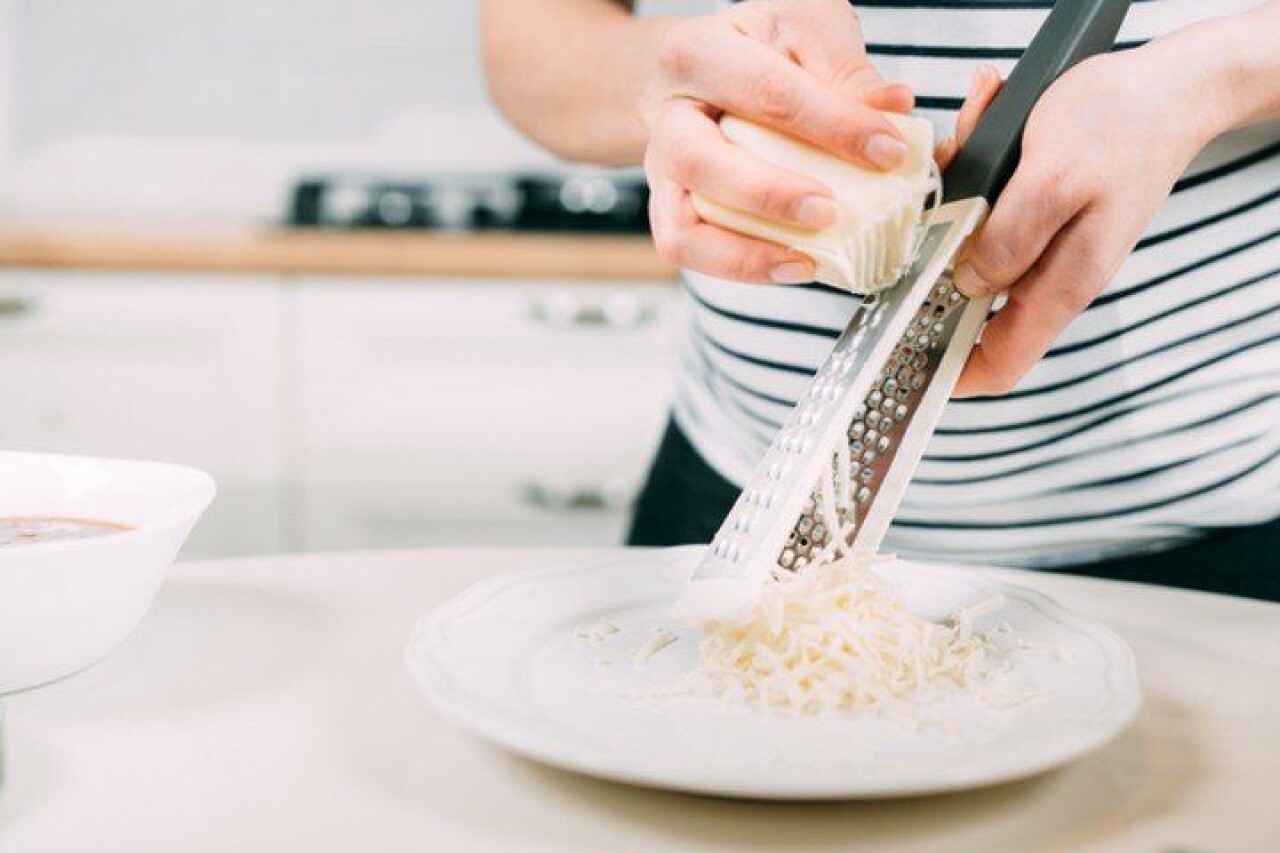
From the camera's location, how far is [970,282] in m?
0.63

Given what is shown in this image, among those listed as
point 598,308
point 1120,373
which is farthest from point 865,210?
point 598,308

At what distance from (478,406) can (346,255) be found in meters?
0.28

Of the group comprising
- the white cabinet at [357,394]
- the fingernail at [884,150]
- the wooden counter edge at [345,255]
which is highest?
the fingernail at [884,150]

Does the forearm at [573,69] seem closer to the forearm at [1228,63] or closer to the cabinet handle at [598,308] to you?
the forearm at [1228,63]

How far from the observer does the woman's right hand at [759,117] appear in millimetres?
568

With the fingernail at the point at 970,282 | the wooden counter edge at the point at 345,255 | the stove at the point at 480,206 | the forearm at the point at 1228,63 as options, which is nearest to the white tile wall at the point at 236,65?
the stove at the point at 480,206

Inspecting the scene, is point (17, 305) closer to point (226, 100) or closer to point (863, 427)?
point (226, 100)

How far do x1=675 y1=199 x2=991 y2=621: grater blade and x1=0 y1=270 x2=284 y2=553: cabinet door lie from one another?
148 centimetres

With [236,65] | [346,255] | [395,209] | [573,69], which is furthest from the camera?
[236,65]

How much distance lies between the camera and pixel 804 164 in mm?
589

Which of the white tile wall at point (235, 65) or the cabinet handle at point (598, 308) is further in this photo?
the white tile wall at point (235, 65)

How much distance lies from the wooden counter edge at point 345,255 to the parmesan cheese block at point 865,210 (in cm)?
134

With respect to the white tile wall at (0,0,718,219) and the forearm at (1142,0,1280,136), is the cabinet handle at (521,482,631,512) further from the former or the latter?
the forearm at (1142,0,1280,136)

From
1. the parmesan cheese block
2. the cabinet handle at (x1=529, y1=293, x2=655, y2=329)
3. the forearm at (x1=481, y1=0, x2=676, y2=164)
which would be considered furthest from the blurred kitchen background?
the parmesan cheese block
